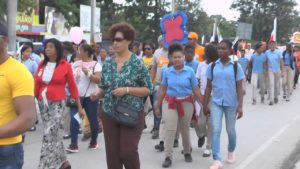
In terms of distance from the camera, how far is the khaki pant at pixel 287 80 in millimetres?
16605

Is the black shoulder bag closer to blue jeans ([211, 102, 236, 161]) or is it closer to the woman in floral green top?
the woman in floral green top

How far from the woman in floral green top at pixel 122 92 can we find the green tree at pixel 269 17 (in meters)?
60.2

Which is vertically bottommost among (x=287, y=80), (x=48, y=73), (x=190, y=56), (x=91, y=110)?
(x=287, y=80)

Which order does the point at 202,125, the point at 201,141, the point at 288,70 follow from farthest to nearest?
1. the point at 288,70
2. the point at 201,141
3. the point at 202,125

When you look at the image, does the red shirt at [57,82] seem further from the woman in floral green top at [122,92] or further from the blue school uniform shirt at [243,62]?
the blue school uniform shirt at [243,62]

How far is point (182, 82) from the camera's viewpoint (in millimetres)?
7109

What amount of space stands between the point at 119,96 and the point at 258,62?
10.9 meters

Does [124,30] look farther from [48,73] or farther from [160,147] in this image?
[160,147]

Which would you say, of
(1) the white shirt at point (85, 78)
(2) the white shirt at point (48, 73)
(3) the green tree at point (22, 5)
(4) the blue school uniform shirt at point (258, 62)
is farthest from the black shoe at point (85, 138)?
(4) the blue school uniform shirt at point (258, 62)

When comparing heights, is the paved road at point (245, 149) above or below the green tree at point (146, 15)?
below

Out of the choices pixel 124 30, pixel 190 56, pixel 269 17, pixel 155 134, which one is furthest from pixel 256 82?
pixel 269 17

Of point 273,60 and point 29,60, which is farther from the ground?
point 29,60

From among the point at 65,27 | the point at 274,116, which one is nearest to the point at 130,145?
the point at 274,116

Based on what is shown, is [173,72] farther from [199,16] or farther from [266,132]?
[199,16]
